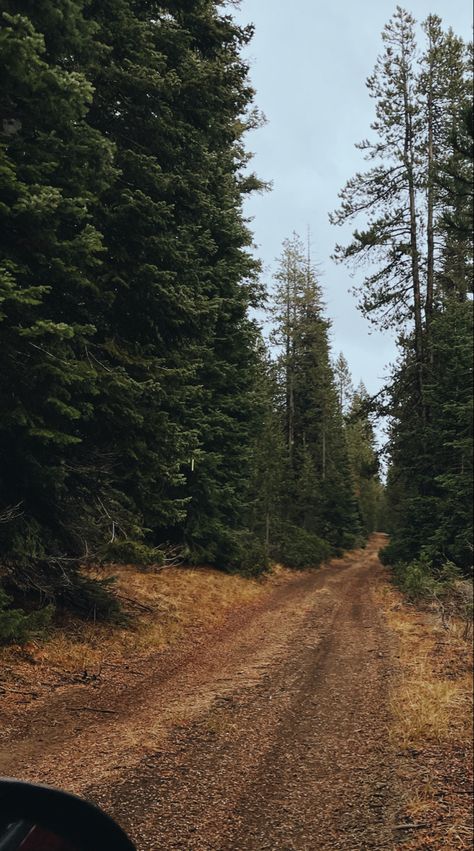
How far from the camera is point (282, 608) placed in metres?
15.7

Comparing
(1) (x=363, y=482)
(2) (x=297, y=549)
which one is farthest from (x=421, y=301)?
(1) (x=363, y=482)

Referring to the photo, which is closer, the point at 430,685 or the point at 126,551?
the point at 430,685

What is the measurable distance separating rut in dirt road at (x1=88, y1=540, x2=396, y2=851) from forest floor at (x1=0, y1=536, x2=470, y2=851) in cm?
2

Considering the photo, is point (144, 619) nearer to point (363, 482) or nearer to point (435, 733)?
point (435, 733)

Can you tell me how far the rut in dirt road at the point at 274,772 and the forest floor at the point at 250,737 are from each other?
0.7 inches

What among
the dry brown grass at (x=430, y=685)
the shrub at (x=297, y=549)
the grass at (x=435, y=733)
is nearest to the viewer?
the grass at (x=435, y=733)

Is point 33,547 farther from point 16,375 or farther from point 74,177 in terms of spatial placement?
point 74,177

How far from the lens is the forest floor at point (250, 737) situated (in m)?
4.40

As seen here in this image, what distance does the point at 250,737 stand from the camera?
6.10 m

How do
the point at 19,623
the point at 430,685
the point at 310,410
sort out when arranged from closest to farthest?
the point at 19,623 < the point at 430,685 < the point at 310,410

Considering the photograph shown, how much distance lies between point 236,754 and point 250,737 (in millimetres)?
537

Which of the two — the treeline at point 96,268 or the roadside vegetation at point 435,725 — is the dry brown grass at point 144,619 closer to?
the treeline at point 96,268

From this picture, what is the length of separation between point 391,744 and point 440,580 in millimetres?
11791

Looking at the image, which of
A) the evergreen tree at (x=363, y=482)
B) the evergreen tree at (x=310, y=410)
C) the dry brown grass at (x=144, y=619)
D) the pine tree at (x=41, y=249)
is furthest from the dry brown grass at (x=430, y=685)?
the evergreen tree at (x=363, y=482)
